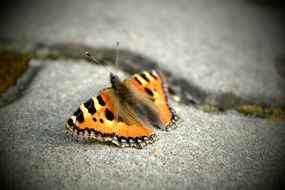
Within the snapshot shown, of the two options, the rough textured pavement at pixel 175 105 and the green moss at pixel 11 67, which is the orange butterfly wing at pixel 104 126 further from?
the green moss at pixel 11 67

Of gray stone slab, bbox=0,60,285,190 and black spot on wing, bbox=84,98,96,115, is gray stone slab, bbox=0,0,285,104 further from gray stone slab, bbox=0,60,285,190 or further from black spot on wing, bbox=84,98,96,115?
Answer: black spot on wing, bbox=84,98,96,115

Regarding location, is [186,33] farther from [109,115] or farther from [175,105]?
[109,115]

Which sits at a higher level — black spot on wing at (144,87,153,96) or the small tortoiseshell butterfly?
black spot on wing at (144,87,153,96)

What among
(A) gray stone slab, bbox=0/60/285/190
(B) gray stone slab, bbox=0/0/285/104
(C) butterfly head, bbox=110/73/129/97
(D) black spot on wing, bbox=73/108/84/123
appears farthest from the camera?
(B) gray stone slab, bbox=0/0/285/104

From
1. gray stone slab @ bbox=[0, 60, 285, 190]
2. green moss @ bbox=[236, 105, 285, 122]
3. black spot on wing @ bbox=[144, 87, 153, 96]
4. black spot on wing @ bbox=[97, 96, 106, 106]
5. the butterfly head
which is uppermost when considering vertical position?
green moss @ bbox=[236, 105, 285, 122]

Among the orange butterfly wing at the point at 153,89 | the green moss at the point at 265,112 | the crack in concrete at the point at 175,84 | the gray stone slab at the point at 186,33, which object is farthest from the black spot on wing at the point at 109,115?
the green moss at the point at 265,112

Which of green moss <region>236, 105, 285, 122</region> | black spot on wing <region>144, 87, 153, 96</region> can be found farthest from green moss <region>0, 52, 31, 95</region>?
green moss <region>236, 105, 285, 122</region>

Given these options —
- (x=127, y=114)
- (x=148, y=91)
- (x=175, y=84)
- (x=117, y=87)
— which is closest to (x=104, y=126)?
(x=127, y=114)

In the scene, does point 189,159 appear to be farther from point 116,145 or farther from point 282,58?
point 282,58
